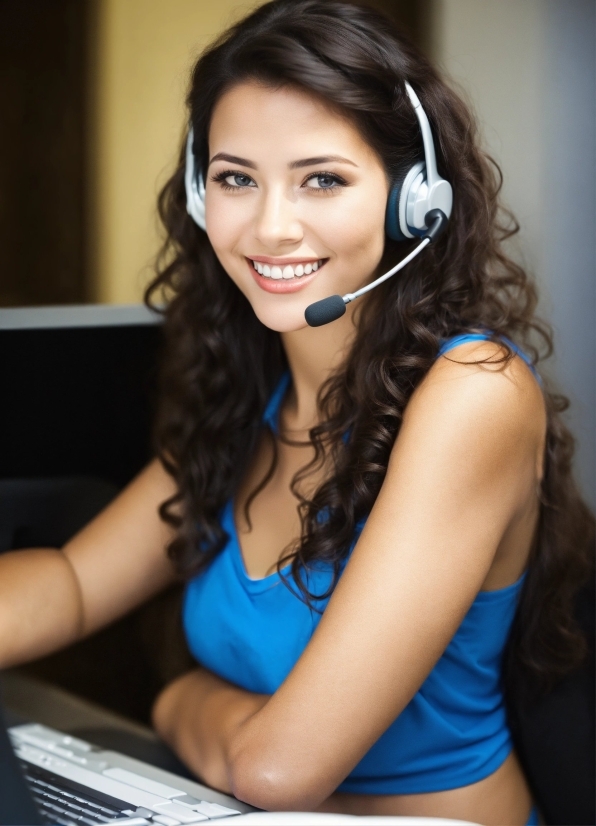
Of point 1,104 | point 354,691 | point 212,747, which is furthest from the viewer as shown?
point 1,104

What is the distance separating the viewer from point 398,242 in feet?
3.77

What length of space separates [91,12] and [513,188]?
733 millimetres

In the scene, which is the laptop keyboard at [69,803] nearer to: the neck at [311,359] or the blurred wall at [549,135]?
the neck at [311,359]

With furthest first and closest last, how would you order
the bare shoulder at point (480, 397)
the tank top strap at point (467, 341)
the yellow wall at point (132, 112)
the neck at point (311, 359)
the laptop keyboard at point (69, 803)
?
the yellow wall at point (132, 112)
the neck at point (311, 359)
the tank top strap at point (467, 341)
the bare shoulder at point (480, 397)
the laptop keyboard at point (69, 803)

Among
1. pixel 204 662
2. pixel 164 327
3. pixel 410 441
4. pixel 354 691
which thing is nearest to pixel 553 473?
pixel 410 441

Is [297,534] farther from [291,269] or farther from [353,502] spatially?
[291,269]

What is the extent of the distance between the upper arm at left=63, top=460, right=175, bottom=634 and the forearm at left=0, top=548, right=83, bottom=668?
0.8 inches

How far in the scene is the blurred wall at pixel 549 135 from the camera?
4.76 feet

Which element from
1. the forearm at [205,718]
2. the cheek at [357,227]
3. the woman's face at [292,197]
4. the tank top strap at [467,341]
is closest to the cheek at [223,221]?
the woman's face at [292,197]

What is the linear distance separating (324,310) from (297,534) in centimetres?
32

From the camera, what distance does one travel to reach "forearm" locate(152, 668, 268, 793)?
3.30 feet

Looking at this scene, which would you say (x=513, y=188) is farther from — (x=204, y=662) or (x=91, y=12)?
(x=204, y=662)

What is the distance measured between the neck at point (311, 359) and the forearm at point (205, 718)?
1.22ft

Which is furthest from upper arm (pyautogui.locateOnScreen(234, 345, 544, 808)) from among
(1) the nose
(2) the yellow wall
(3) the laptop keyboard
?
(2) the yellow wall
